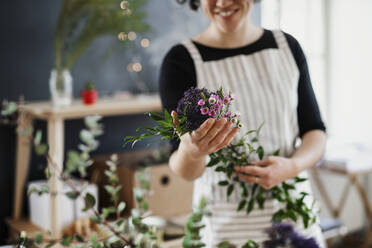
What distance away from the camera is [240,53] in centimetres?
127

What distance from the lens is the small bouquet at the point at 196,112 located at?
2.31 ft

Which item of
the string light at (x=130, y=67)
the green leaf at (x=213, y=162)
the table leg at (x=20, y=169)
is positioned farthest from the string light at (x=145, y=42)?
the green leaf at (x=213, y=162)

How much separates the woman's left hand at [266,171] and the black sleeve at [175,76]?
18cm

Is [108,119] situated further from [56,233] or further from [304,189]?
[304,189]

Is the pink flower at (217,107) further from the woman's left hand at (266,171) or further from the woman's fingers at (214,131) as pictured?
the woman's left hand at (266,171)

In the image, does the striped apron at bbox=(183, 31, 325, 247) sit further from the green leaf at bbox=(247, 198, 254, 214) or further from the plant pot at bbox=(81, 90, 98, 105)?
the plant pot at bbox=(81, 90, 98, 105)

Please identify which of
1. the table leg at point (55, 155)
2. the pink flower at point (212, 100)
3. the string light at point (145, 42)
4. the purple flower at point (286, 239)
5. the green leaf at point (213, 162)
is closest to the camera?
the purple flower at point (286, 239)

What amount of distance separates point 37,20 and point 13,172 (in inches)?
30.4

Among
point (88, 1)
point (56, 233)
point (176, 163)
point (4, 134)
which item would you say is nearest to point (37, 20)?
point (88, 1)

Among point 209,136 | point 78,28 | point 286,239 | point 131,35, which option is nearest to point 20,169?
point 78,28

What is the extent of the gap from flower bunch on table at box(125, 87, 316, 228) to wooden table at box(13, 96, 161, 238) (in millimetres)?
850

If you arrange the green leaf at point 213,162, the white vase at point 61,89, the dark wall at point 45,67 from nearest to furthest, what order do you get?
the green leaf at point 213,162
the white vase at point 61,89
the dark wall at point 45,67

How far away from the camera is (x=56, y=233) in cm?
205

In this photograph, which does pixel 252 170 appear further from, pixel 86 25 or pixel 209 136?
pixel 86 25
